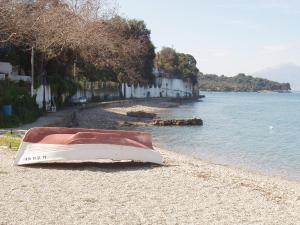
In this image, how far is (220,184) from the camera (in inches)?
466

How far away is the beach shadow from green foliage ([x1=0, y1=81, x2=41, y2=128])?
1022 cm

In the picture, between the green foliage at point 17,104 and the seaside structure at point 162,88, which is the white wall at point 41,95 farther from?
the seaside structure at point 162,88

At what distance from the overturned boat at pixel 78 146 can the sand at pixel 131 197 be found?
0.91ft

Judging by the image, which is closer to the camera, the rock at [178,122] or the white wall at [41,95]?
the white wall at [41,95]

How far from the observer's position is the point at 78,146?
13.2 meters

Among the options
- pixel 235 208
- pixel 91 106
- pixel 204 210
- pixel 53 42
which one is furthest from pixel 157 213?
pixel 91 106

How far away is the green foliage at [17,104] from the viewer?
23886 millimetres

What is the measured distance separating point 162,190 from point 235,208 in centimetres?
180

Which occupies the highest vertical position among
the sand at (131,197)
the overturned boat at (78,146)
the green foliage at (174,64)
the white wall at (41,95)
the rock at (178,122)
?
the green foliage at (174,64)

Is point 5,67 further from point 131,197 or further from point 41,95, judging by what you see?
point 131,197

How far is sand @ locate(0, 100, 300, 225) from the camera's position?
815 cm

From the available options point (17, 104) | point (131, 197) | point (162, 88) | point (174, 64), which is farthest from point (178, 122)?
point (174, 64)

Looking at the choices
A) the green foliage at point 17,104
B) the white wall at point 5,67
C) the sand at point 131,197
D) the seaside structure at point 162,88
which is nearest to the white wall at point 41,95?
the green foliage at point 17,104

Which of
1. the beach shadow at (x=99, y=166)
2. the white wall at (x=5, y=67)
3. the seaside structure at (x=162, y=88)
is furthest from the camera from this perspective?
the seaside structure at (x=162, y=88)
